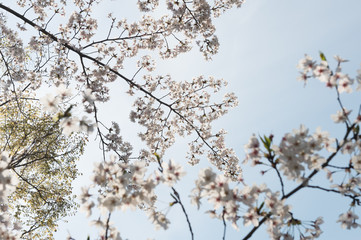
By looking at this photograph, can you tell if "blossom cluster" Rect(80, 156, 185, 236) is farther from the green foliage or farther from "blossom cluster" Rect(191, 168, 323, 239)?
the green foliage

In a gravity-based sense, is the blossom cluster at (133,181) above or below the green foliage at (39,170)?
below

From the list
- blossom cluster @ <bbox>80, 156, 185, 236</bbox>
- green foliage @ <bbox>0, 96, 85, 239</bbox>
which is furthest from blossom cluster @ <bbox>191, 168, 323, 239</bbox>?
green foliage @ <bbox>0, 96, 85, 239</bbox>

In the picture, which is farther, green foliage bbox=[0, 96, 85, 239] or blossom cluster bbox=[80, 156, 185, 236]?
green foliage bbox=[0, 96, 85, 239]

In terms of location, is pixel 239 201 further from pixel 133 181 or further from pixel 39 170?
pixel 39 170

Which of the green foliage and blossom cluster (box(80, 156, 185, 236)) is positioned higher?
the green foliage

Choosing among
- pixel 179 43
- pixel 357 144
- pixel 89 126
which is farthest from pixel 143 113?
pixel 357 144

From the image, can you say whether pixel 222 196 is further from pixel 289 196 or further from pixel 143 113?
pixel 143 113

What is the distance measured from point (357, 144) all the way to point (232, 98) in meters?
6.45

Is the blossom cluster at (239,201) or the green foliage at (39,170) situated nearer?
the blossom cluster at (239,201)

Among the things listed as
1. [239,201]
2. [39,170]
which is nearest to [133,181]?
[239,201]

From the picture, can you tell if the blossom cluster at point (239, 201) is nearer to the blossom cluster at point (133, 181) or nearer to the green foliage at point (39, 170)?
the blossom cluster at point (133, 181)

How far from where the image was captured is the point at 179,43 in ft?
26.7

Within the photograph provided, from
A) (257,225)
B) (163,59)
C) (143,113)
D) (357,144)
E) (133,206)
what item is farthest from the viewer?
(163,59)

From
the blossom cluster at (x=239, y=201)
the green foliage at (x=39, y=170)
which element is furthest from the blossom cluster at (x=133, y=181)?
the green foliage at (x=39, y=170)
